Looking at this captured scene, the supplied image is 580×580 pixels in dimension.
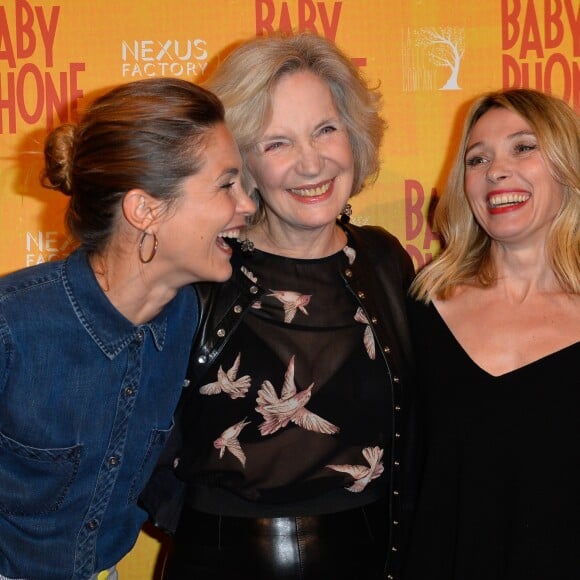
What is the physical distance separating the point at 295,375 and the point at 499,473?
1.70ft

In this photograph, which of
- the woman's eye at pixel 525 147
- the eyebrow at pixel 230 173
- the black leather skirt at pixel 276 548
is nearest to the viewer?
the eyebrow at pixel 230 173

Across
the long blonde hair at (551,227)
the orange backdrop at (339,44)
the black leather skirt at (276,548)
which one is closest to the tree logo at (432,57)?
the orange backdrop at (339,44)

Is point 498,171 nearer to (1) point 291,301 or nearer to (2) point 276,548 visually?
(1) point 291,301

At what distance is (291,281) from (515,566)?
2.75ft

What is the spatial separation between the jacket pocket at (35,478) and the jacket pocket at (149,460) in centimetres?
19

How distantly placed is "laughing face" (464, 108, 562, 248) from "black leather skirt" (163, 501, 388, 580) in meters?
0.79

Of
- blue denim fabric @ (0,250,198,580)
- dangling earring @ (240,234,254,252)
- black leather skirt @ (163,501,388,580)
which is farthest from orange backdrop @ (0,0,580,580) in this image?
black leather skirt @ (163,501,388,580)

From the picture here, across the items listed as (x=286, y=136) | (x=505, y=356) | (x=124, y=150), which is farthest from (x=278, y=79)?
(x=505, y=356)

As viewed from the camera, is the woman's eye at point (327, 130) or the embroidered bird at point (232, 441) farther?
the woman's eye at point (327, 130)

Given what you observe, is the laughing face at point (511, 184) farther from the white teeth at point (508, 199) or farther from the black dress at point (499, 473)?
the black dress at point (499, 473)

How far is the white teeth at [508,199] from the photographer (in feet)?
6.89

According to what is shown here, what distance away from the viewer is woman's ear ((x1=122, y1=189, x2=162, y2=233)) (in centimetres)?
172

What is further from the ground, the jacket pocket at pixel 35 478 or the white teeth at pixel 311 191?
the white teeth at pixel 311 191

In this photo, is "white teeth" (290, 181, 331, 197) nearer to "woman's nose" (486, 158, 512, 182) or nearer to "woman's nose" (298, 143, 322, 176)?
"woman's nose" (298, 143, 322, 176)
